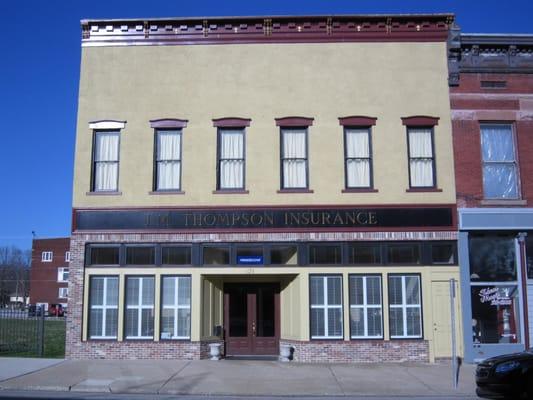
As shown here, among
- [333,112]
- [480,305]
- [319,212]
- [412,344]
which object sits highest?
[333,112]

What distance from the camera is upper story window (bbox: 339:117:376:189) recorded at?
19.6 meters

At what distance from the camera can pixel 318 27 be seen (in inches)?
800

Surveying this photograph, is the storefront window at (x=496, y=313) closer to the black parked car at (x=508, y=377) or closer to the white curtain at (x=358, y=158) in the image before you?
the white curtain at (x=358, y=158)

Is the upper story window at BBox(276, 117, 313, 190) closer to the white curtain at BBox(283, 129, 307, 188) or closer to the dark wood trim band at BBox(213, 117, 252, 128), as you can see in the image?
the white curtain at BBox(283, 129, 307, 188)

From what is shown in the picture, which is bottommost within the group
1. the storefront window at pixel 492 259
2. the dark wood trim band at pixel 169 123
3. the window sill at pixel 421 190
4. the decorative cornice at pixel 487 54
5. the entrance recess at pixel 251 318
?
the entrance recess at pixel 251 318

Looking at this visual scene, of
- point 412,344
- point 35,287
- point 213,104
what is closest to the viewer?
Answer: point 412,344

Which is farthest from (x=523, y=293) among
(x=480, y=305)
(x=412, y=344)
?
(x=412, y=344)

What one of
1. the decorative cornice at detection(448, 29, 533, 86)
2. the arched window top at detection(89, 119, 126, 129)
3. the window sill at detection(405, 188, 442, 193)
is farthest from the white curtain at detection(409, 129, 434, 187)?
the arched window top at detection(89, 119, 126, 129)

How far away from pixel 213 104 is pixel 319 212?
4.95 meters

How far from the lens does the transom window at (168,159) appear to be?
19828 mm

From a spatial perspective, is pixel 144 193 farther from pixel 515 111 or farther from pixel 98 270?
pixel 515 111

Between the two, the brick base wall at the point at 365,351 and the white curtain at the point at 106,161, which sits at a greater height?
the white curtain at the point at 106,161

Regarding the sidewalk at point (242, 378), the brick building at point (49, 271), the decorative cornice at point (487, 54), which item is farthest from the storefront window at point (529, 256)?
the brick building at point (49, 271)

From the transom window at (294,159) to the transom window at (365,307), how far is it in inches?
138
